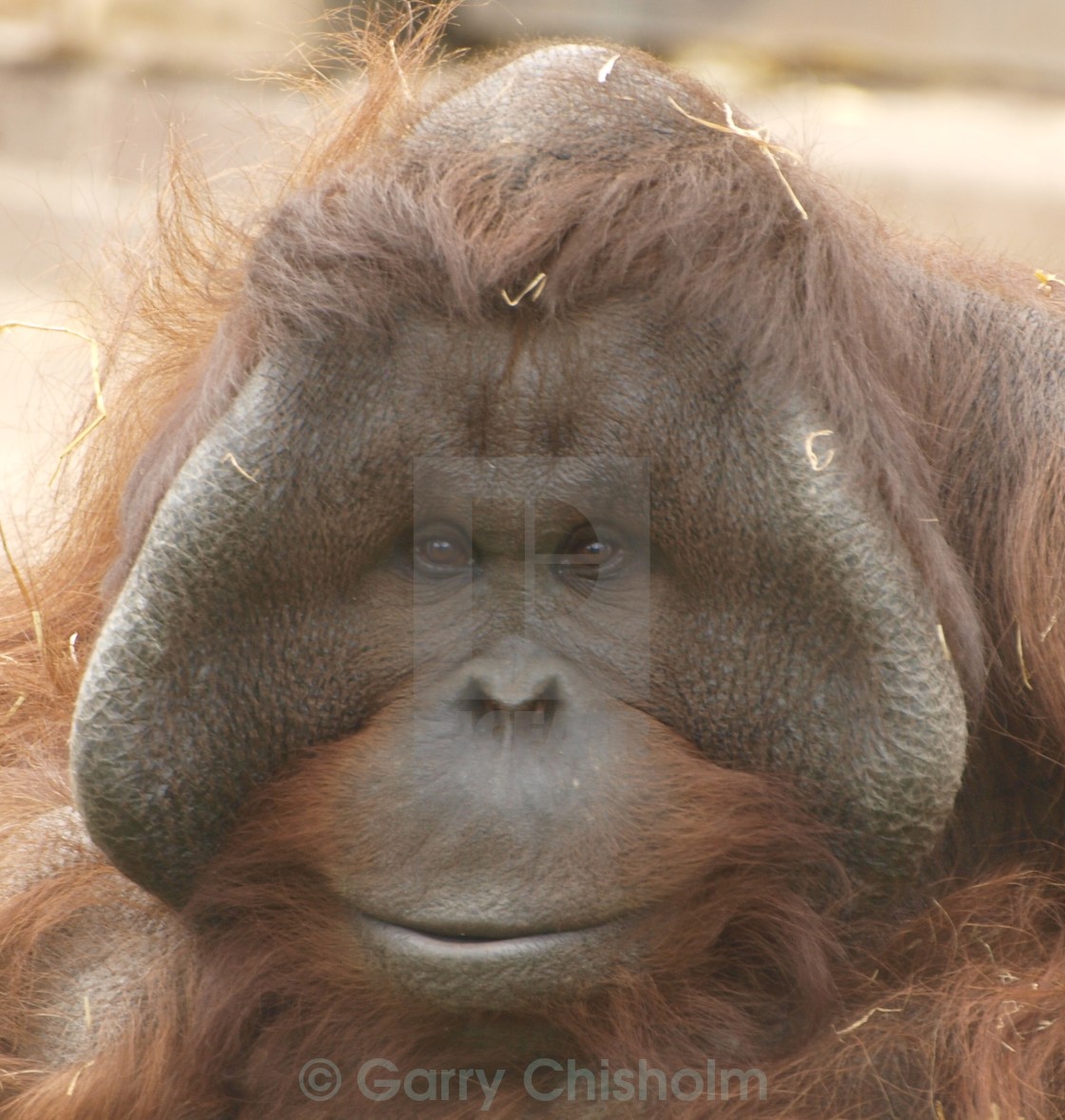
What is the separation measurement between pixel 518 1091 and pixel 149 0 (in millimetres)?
4866

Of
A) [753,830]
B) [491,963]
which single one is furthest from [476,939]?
[753,830]

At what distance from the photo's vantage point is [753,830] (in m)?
1.94

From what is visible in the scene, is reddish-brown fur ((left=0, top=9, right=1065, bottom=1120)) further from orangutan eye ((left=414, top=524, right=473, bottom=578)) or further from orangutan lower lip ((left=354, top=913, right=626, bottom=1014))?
orangutan eye ((left=414, top=524, right=473, bottom=578))

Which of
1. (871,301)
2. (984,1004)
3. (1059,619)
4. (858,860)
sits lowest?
(984,1004)

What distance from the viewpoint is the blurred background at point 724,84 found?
18.3 ft

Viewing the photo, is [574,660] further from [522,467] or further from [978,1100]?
[978,1100]

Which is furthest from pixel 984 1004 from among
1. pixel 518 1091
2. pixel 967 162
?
pixel 967 162

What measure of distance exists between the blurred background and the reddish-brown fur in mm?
3364

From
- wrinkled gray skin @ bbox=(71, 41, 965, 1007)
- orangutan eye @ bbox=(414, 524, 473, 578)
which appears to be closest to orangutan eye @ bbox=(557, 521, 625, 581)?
wrinkled gray skin @ bbox=(71, 41, 965, 1007)

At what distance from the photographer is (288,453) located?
1.88 meters

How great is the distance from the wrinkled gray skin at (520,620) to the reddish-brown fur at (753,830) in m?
0.06

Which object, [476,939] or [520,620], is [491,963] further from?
[520,620]

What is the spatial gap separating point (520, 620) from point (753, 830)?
1.22 feet

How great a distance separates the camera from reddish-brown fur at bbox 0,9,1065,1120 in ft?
6.11
